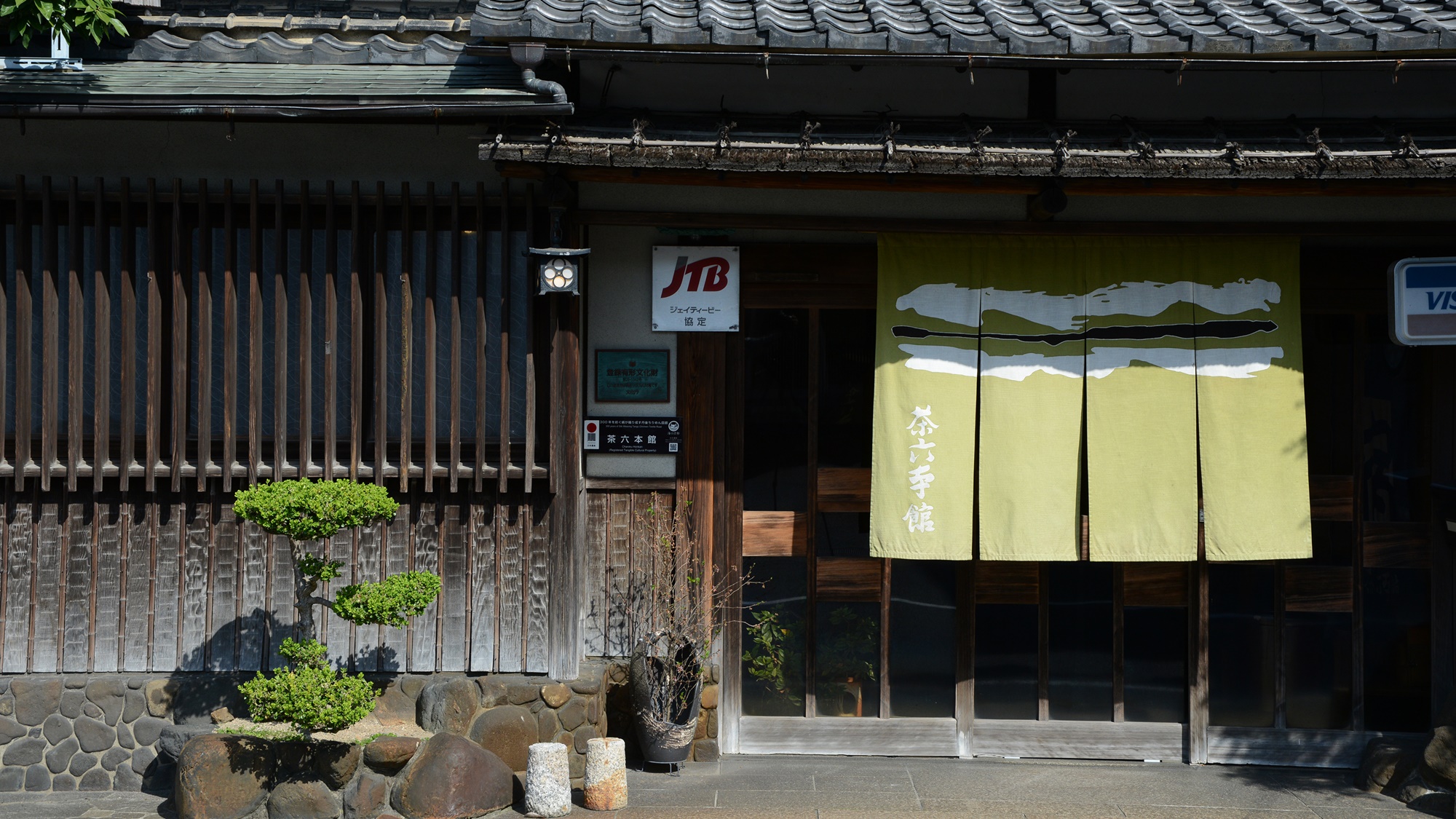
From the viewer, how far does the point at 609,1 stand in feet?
22.0

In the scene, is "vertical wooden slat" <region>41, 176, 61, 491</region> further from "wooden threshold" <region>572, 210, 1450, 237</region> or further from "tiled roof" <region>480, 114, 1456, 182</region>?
"wooden threshold" <region>572, 210, 1450, 237</region>

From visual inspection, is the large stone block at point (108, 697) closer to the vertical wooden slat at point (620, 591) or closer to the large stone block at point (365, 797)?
the large stone block at point (365, 797)

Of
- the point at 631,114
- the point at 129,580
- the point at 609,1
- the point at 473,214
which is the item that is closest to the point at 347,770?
the point at 129,580

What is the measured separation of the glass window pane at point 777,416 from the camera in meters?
7.57

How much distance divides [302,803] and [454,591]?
5.33ft

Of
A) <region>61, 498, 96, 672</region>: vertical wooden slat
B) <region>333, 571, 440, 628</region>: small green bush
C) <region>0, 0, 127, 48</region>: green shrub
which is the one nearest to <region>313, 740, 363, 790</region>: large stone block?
<region>333, 571, 440, 628</region>: small green bush

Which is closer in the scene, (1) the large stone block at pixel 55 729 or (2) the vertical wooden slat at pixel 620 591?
(1) the large stone block at pixel 55 729

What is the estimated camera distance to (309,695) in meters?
5.98

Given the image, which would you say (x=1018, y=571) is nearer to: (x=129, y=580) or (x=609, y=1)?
(x=609, y=1)

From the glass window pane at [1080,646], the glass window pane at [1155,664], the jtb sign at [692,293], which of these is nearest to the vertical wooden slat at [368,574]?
the jtb sign at [692,293]

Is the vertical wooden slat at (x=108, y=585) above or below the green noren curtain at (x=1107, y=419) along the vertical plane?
below

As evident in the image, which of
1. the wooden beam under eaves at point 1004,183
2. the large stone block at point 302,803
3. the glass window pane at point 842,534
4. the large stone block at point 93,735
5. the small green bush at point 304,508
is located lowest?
the large stone block at point 302,803

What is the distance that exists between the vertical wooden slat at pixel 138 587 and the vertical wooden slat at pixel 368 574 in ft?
4.77

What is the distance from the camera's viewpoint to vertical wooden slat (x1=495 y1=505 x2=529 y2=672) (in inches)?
277
